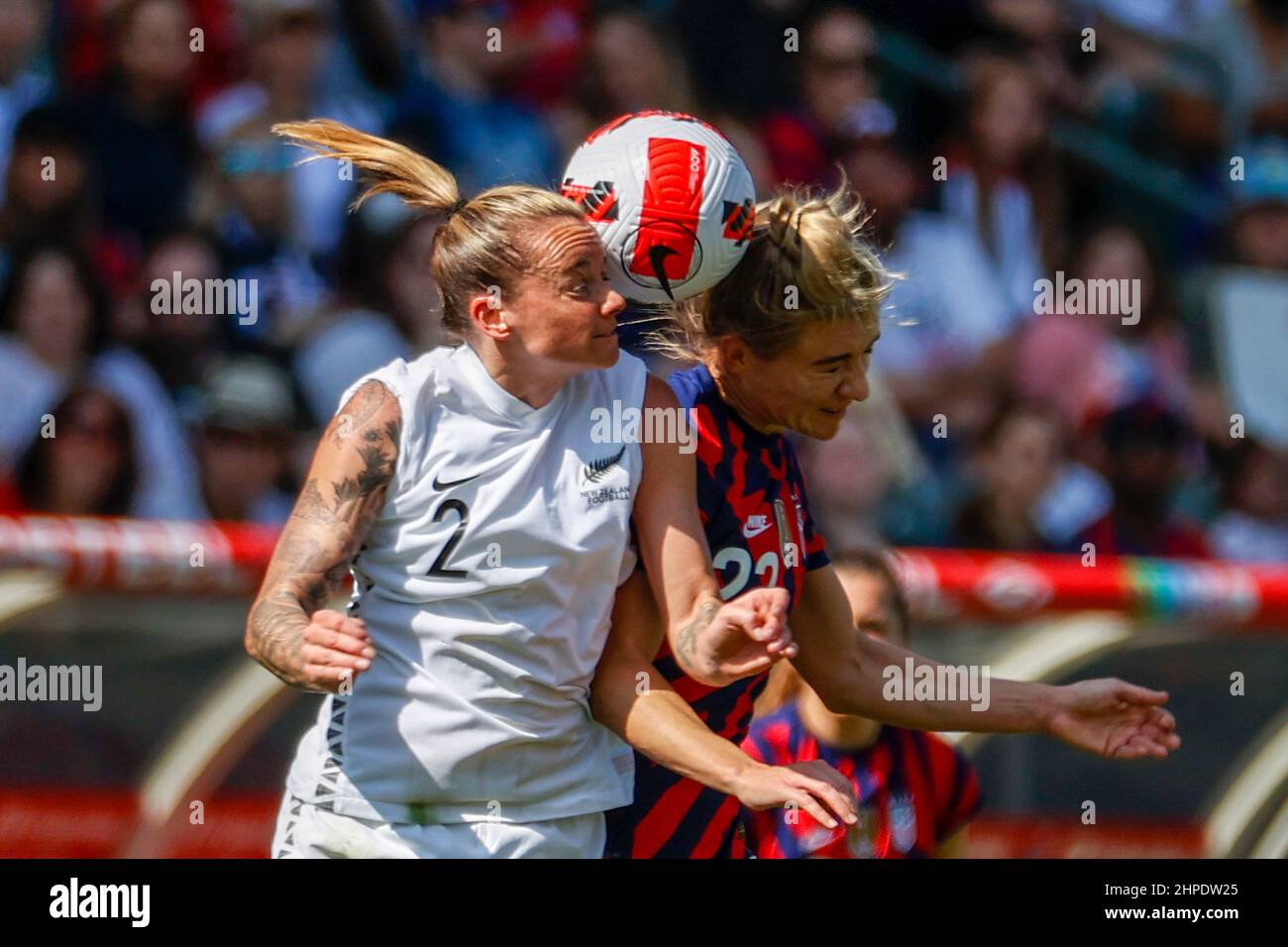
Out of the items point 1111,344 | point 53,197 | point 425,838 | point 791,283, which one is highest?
point 53,197

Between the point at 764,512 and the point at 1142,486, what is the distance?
4.65 metres

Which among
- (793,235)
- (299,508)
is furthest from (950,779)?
(299,508)

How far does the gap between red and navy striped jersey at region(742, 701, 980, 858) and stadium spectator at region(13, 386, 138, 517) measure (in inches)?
118

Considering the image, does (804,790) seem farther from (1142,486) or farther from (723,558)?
(1142,486)

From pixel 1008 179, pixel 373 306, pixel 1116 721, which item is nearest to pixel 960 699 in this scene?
pixel 1116 721

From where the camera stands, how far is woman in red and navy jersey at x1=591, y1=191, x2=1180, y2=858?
3.69 m

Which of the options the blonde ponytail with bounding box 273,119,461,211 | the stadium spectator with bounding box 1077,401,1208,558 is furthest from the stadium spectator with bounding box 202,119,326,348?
the blonde ponytail with bounding box 273,119,461,211

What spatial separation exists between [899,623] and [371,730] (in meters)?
1.80

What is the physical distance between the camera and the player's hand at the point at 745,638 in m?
3.22

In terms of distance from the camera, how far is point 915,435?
7.92 m

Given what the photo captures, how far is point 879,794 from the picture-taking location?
4734mm

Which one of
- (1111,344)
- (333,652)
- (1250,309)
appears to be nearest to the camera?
(333,652)

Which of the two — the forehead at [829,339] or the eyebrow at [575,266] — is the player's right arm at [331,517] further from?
the forehead at [829,339]

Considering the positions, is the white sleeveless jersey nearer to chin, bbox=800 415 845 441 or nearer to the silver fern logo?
the silver fern logo
